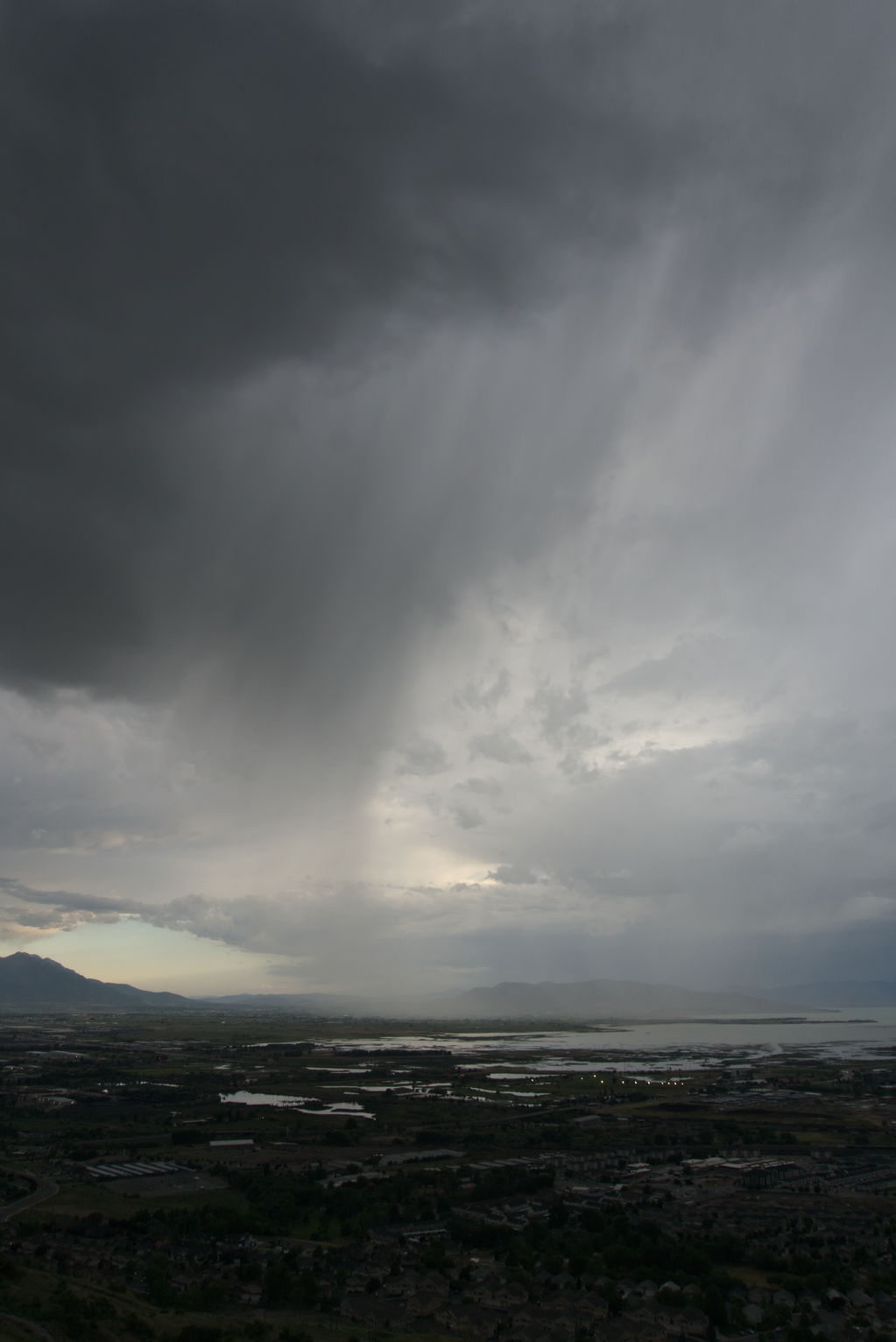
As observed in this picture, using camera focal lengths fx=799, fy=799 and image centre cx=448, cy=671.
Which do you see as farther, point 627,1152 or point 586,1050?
point 586,1050

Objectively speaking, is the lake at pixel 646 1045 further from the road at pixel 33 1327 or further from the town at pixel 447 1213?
the road at pixel 33 1327

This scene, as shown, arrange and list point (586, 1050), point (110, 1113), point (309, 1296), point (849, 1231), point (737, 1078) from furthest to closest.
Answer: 1. point (586, 1050)
2. point (737, 1078)
3. point (110, 1113)
4. point (849, 1231)
5. point (309, 1296)

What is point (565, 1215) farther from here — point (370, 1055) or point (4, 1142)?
point (370, 1055)

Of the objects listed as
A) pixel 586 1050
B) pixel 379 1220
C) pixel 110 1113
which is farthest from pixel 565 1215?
pixel 586 1050

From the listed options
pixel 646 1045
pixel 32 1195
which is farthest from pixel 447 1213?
pixel 646 1045

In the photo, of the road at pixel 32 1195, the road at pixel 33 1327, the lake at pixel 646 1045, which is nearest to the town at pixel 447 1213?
the road at pixel 33 1327

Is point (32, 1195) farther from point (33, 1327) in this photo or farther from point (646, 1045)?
point (646, 1045)

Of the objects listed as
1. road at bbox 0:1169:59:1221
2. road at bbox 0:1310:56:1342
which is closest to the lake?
road at bbox 0:1169:59:1221

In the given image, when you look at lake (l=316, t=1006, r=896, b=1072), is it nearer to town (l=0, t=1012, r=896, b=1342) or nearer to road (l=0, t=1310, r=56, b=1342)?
town (l=0, t=1012, r=896, b=1342)

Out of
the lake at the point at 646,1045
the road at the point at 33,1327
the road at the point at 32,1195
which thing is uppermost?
the road at the point at 33,1327
